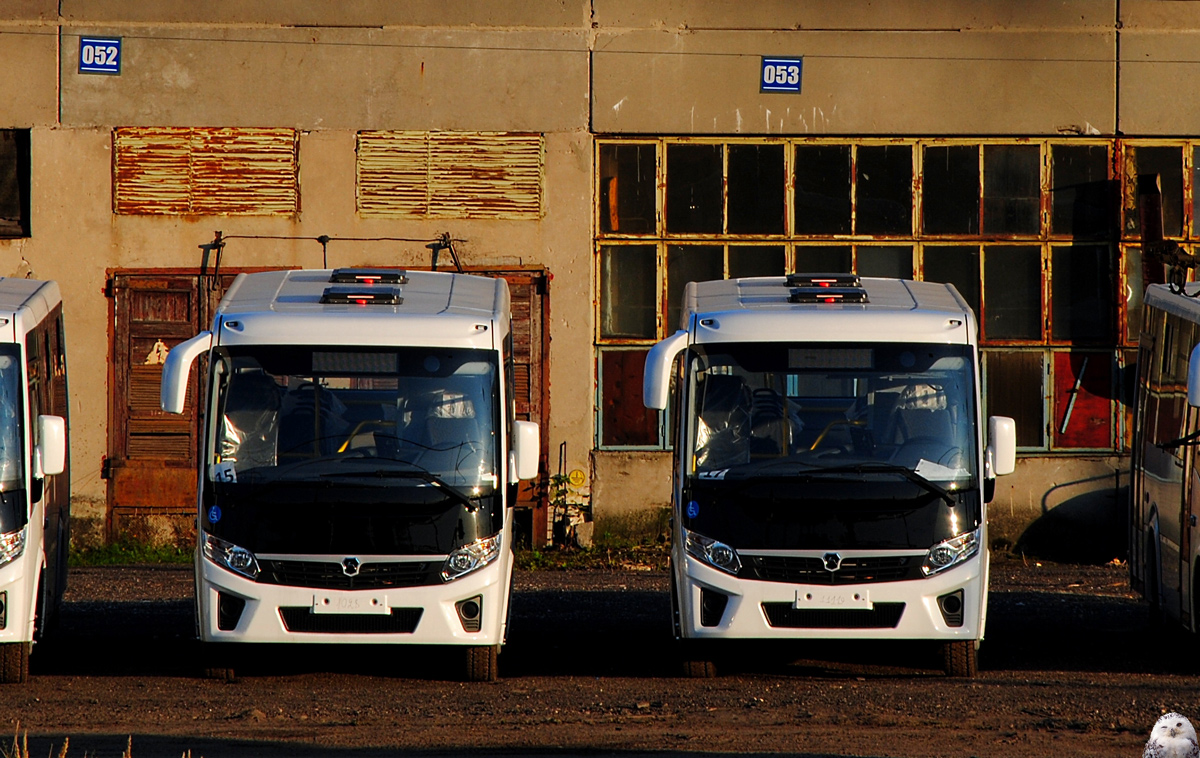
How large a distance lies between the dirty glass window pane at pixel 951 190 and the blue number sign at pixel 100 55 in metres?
9.24

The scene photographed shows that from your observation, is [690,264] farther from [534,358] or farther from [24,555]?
[24,555]

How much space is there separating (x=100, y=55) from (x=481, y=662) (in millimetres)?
10561

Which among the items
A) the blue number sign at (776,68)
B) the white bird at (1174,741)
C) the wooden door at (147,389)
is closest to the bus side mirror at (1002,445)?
the white bird at (1174,741)

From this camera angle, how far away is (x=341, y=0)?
18266 millimetres

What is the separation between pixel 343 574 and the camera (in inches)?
399

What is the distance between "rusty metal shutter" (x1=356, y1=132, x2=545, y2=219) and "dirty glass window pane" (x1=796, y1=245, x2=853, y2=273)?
305 cm

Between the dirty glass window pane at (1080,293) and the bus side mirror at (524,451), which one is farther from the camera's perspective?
the dirty glass window pane at (1080,293)

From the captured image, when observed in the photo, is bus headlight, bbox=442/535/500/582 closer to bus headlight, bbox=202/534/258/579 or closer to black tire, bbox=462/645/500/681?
black tire, bbox=462/645/500/681

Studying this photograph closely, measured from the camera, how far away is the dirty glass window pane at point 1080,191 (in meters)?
18.4

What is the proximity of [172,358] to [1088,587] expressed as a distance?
9971mm

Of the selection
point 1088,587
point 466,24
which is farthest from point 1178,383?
point 466,24

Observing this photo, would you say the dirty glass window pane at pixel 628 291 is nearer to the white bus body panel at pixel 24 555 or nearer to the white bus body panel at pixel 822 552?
the white bus body panel at pixel 822 552

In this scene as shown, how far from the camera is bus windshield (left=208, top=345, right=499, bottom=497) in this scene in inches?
405

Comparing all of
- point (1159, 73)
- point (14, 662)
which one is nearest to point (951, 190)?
point (1159, 73)
